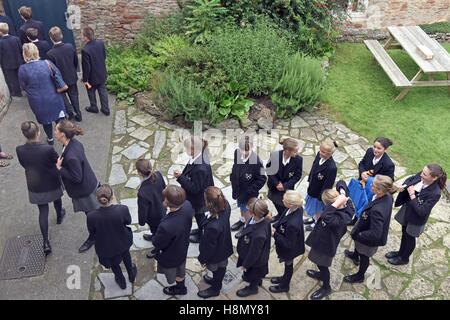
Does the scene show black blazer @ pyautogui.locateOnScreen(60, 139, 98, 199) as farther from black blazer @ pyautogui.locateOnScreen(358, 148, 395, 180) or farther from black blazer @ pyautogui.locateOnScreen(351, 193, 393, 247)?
black blazer @ pyautogui.locateOnScreen(358, 148, 395, 180)

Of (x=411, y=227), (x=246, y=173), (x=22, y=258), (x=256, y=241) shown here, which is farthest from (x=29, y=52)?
(x=411, y=227)

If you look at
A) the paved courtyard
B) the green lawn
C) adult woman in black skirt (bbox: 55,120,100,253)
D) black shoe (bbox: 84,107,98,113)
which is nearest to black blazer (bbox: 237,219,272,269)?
the paved courtyard

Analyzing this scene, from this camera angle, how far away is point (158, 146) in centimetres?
766

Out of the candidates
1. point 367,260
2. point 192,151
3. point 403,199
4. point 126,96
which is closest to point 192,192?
point 192,151

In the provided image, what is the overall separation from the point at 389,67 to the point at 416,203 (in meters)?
5.00

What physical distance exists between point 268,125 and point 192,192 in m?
3.29

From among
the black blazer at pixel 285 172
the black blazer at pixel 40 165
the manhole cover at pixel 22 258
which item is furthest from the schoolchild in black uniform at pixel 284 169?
the manhole cover at pixel 22 258

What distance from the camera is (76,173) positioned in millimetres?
5188

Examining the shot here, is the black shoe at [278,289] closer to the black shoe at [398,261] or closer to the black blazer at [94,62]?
the black shoe at [398,261]

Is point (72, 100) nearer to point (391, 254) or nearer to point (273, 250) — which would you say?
point (273, 250)

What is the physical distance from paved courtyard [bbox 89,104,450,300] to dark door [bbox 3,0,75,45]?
9.56ft

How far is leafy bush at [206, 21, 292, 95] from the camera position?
27.5 ft

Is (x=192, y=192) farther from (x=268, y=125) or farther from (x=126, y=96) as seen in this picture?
(x=126, y=96)

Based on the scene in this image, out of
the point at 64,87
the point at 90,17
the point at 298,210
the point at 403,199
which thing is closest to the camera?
the point at 298,210
